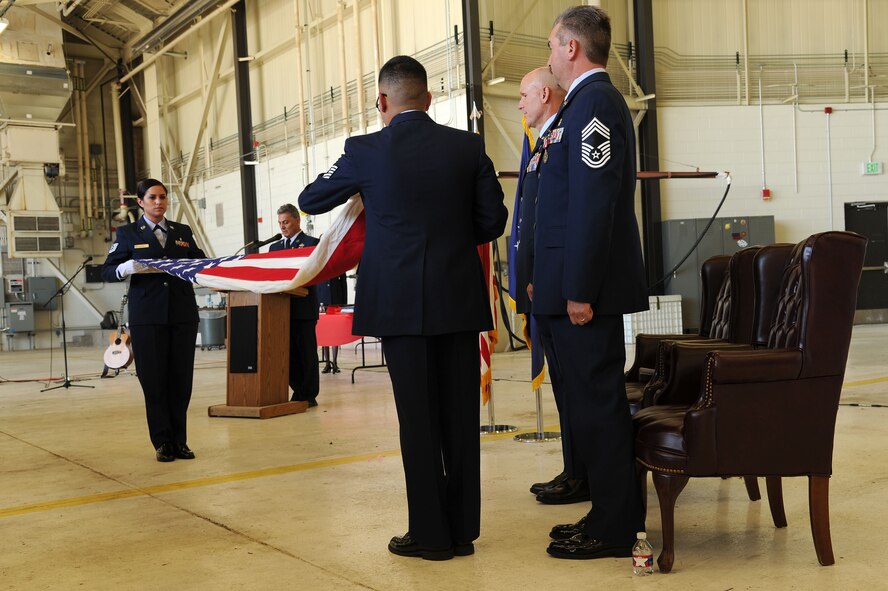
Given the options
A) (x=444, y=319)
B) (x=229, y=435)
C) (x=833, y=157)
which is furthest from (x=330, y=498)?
(x=833, y=157)

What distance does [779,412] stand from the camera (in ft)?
8.30

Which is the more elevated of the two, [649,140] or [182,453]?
[649,140]

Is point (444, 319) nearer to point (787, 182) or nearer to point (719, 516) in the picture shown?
point (719, 516)

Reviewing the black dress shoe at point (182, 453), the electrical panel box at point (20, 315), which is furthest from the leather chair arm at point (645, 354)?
the electrical panel box at point (20, 315)

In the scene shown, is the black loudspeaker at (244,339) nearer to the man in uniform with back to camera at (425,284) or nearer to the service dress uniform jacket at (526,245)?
the service dress uniform jacket at (526,245)

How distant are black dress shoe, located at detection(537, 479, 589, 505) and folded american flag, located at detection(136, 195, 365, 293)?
1243 mm

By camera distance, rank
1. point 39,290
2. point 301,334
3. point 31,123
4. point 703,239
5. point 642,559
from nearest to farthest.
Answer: point 642,559, point 301,334, point 703,239, point 31,123, point 39,290

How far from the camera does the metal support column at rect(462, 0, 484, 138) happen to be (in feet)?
37.0

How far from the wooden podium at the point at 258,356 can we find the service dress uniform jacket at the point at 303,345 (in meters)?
0.26

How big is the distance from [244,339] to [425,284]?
408cm

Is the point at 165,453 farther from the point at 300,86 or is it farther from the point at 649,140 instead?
the point at 300,86

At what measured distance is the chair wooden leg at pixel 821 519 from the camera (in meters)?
2.56

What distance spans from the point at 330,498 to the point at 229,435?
210 centimetres

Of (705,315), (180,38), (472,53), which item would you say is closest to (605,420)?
(705,315)
